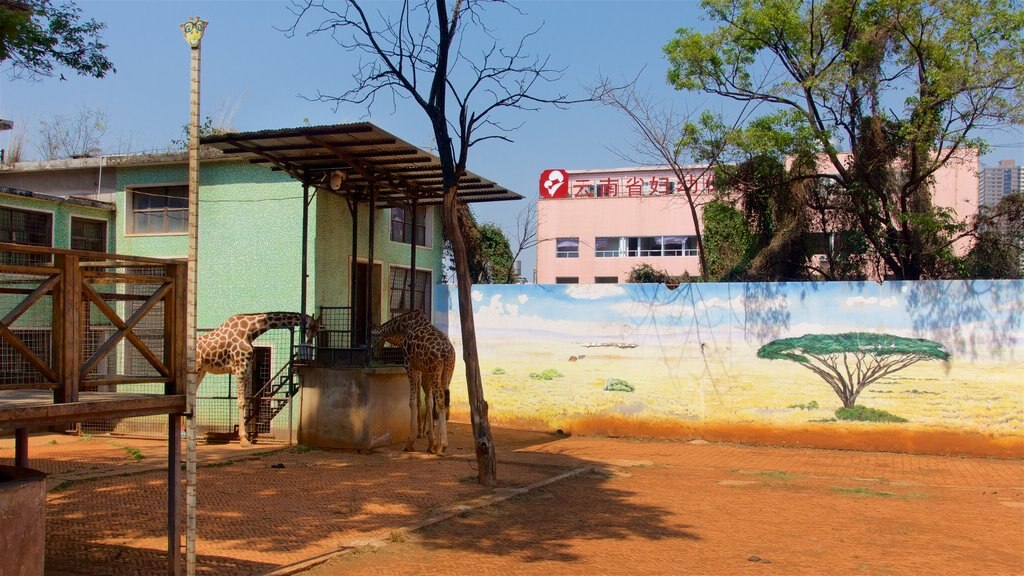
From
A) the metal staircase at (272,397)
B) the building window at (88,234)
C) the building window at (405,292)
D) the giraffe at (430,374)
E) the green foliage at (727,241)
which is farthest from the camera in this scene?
the green foliage at (727,241)

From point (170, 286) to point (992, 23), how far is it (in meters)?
16.3

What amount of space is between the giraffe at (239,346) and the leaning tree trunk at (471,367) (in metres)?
5.36

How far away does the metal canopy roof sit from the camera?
1413cm

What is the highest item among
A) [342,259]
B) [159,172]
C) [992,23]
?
[992,23]

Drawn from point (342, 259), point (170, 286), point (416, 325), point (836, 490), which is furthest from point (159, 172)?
point (836, 490)

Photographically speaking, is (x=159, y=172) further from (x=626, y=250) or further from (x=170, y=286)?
(x=626, y=250)

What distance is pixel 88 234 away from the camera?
1877 centimetres

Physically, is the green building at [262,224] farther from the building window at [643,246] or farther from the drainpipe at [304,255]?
the building window at [643,246]

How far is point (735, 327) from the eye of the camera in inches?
687

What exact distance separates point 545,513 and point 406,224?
11.6 meters

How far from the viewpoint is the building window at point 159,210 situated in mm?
18797

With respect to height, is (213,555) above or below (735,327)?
below

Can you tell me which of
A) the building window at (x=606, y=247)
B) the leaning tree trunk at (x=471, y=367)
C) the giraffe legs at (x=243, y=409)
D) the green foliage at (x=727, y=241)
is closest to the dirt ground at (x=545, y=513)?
the leaning tree trunk at (x=471, y=367)

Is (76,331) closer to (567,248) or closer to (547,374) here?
(547,374)
